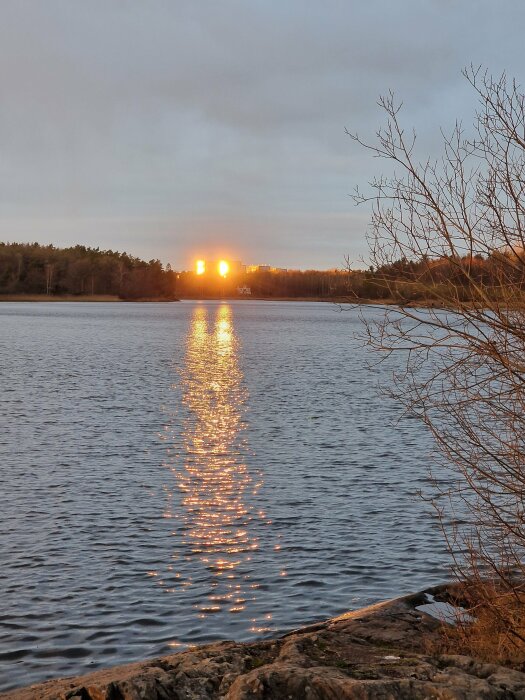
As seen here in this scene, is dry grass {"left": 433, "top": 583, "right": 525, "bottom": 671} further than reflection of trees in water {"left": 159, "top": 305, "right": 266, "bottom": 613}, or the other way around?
reflection of trees in water {"left": 159, "top": 305, "right": 266, "bottom": 613}

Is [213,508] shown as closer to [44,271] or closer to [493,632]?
[493,632]

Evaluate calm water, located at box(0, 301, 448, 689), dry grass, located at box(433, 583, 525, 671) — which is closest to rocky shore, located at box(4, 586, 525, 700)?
dry grass, located at box(433, 583, 525, 671)

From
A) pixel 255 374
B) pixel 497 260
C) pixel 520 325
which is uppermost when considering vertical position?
pixel 497 260

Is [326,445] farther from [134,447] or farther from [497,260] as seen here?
[497,260]

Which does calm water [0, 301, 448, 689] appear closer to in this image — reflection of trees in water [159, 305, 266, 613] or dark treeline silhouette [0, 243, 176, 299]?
reflection of trees in water [159, 305, 266, 613]

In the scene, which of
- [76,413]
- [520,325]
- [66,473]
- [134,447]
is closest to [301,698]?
[520,325]

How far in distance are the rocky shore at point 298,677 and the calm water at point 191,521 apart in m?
2.30

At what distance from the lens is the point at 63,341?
229 feet

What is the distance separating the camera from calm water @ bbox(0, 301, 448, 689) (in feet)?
35.2

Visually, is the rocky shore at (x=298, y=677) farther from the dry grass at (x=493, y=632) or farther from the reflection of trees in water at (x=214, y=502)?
the reflection of trees in water at (x=214, y=502)

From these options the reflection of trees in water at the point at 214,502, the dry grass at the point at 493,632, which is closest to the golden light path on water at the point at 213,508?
the reflection of trees in water at the point at 214,502

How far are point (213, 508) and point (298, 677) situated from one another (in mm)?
10189

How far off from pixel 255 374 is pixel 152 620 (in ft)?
117

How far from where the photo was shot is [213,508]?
1633 cm
